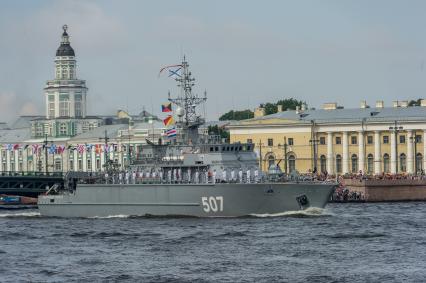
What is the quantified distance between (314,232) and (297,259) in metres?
9.76

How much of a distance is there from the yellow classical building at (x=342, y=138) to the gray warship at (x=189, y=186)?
167 feet

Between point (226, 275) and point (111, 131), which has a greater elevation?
point (111, 131)

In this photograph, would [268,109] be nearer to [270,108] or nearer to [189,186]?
[270,108]

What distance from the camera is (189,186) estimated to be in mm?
70812

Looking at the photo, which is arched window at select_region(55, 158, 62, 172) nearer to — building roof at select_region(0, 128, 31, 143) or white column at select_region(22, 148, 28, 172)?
white column at select_region(22, 148, 28, 172)

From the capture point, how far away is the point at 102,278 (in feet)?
156

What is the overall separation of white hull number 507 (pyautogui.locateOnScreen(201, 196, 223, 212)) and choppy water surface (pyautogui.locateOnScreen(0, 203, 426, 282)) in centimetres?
123

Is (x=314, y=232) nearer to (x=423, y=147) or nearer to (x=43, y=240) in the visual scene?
(x=43, y=240)

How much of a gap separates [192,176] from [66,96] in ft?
369

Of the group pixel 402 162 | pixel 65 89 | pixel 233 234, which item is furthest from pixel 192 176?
pixel 65 89

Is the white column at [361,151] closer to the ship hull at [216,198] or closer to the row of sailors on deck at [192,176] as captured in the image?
the row of sailors on deck at [192,176]

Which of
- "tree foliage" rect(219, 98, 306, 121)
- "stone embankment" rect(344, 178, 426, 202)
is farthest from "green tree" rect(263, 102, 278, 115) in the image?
"stone embankment" rect(344, 178, 426, 202)

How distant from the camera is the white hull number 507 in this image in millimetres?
70375

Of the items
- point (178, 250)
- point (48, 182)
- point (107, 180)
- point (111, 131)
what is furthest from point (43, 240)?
point (111, 131)
